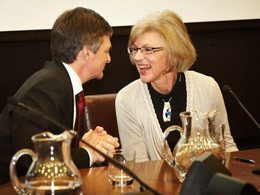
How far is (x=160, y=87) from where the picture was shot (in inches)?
121

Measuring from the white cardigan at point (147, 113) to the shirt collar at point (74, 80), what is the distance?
39 centimetres

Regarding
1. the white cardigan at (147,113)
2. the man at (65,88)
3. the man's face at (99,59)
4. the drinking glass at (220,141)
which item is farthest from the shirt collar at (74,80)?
the drinking glass at (220,141)

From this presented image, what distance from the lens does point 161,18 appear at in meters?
3.05

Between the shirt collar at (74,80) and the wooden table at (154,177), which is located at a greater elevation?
the shirt collar at (74,80)

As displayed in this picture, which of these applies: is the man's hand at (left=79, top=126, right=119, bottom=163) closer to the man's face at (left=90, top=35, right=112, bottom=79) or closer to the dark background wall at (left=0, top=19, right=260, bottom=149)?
the man's face at (left=90, top=35, right=112, bottom=79)

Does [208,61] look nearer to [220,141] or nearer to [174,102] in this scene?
[174,102]

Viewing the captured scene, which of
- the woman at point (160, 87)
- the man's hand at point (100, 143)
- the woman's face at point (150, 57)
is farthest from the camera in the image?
the woman's face at point (150, 57)

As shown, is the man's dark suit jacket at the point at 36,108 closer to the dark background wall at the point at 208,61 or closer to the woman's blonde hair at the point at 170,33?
the woman's blonde hair at the point at 170,33

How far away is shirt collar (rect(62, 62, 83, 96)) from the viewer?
8.17 feet

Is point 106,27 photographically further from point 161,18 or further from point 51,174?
point 51,174

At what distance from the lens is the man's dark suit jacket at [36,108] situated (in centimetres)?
214

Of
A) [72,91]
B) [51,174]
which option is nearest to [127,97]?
[72,91]

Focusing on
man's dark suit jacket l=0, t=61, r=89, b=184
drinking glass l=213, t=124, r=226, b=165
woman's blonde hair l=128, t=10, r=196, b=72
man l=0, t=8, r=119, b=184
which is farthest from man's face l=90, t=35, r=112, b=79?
drinking glass l=213, t=124, r=226, b=165

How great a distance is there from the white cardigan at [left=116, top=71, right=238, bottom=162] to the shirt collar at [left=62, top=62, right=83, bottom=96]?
0.39 metres
